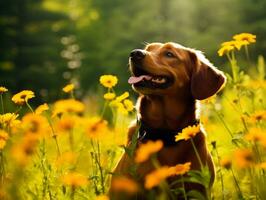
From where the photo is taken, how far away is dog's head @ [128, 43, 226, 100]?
181 inches

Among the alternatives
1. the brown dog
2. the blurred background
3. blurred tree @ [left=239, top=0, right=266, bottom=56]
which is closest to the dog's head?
the brown dog

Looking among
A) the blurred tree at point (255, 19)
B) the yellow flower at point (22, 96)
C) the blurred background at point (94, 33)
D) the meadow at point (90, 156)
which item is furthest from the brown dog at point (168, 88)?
the blurred tree at point (255, 19)

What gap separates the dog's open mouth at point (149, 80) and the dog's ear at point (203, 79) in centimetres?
20

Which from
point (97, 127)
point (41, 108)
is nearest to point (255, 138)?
point (97, 127)

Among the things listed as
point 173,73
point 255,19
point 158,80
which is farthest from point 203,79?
point 255,19

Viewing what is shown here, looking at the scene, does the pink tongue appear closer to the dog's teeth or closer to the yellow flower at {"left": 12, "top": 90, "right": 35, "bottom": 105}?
the dog's teeth

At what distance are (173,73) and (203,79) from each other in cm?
23

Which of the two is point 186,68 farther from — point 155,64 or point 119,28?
point 119,28

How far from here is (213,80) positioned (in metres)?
4.77

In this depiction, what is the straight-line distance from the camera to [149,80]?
15.1 feet

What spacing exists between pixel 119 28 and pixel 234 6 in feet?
22.6

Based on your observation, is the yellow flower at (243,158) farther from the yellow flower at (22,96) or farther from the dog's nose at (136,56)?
the dog's nose at (136,56)

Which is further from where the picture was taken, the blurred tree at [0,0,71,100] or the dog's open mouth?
the blurred tree at [0,0,71,100]

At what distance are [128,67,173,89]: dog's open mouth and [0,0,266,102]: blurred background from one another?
19905 mm
